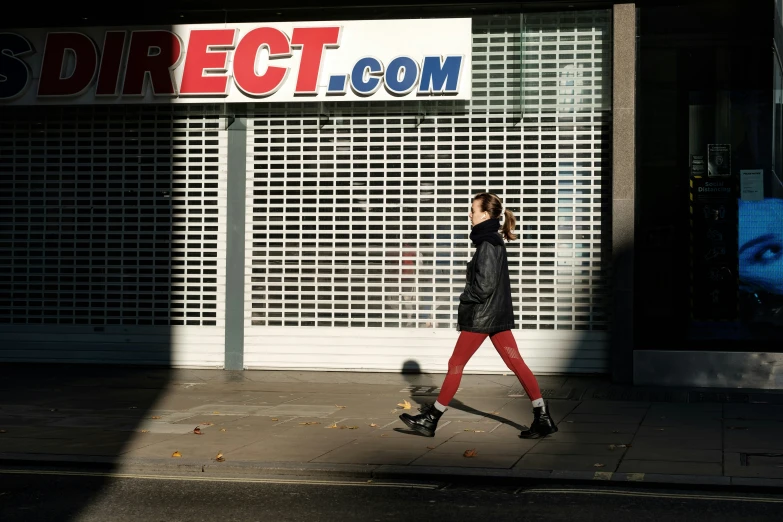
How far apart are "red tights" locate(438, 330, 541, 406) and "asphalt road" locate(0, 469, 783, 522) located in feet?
5.91

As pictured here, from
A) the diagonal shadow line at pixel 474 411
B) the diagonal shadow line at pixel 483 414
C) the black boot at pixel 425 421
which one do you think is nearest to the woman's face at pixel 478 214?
the black boot at pixel 425 421

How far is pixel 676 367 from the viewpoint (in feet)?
42.2

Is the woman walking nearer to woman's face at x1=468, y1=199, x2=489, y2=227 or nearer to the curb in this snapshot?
woman's face at x1=468, y1=199, x2=489, y2=227

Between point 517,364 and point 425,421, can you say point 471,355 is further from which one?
point 425,421

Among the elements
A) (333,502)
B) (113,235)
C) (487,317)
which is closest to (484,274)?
(487,317)

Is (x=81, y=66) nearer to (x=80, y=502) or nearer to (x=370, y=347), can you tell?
(x=370, y=347)

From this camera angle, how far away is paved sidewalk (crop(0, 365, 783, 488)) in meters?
8.04

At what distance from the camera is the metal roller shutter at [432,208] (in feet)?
44.4

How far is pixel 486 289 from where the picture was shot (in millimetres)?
9148

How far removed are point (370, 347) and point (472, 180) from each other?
7.97 ft

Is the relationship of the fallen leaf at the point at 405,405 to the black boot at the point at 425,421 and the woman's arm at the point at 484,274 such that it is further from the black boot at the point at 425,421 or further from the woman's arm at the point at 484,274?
the woman's arm at the point at 484,274

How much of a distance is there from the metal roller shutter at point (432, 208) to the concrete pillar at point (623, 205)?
350 millimetres

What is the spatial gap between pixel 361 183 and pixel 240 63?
2.15m

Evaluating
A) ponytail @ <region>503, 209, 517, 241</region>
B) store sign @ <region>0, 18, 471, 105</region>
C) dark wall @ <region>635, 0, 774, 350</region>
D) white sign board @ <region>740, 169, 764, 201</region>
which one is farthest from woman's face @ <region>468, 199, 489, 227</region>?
white sign board @ <region>740, 169, 764, 201</region>
